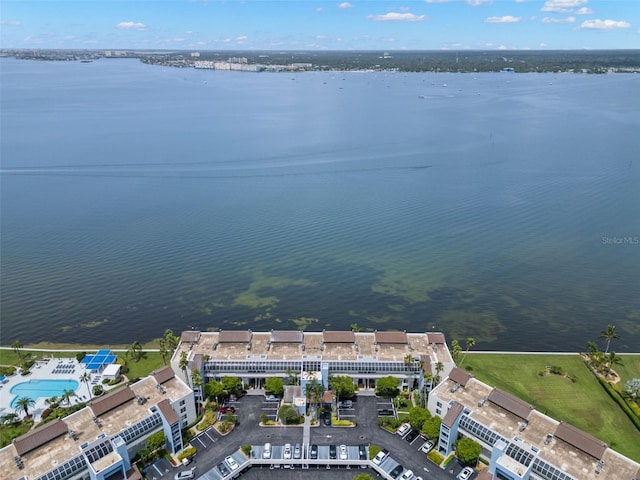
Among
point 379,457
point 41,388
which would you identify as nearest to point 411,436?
point 379,457

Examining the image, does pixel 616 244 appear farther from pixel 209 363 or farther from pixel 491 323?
pixel 209 363

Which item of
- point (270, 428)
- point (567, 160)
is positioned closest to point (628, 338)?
point (270, 428)

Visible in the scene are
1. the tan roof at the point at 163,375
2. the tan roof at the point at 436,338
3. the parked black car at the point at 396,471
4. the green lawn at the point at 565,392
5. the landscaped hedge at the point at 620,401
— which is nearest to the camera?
the parked black car at the point at 396,471

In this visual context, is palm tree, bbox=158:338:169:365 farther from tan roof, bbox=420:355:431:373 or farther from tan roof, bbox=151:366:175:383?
tan roof, bbox=420:355:431:373

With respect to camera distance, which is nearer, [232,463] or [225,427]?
[232,463]

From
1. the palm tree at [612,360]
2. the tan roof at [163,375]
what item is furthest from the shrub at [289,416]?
the palm tree at [612,360]

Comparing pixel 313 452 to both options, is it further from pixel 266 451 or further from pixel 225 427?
pixel 225 427

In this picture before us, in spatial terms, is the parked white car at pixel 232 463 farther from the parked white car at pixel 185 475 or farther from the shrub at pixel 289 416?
the shrub at pixel 289 416

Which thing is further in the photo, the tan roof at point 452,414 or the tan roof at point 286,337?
the tan roof at point 286,337
